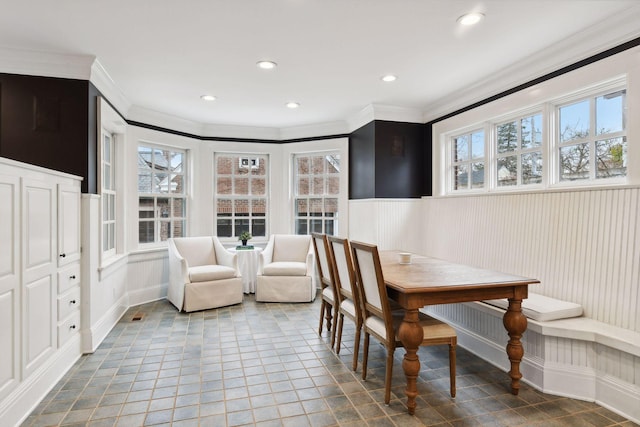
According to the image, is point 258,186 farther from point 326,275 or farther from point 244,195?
point 326,275

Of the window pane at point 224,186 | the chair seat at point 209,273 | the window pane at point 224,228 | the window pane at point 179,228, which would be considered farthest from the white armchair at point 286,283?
the window pane at point 224,186

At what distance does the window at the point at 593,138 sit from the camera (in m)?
2.70

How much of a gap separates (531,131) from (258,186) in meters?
3.91

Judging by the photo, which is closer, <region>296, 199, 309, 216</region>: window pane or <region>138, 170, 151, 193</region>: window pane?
<region>138, 170, 151, 193</region>: window pane

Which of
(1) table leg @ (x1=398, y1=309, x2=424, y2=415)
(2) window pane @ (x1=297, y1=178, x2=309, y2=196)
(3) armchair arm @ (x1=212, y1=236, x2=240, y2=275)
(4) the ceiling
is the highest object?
(4) the ceiling

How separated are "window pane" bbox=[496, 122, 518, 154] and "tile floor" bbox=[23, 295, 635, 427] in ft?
6.62

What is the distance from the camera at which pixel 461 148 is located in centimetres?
440

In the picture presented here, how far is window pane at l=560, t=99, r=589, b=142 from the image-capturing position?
293cm

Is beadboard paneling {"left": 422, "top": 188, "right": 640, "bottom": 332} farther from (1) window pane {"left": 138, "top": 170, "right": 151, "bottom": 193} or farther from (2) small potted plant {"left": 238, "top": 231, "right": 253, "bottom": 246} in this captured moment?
(1) window pane {"left": 138, "top": 170, "right": 151, "bottom": 193}

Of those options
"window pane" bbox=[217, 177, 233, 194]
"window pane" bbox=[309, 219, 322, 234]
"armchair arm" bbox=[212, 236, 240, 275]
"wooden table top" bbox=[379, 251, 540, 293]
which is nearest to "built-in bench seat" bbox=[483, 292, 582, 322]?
"wooden table top" bbox=[379, 251, 540, 293]

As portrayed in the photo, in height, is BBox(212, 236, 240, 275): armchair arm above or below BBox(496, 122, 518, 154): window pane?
below

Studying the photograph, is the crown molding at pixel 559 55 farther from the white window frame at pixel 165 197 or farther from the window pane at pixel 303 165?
the white window frame at pixel 165 197

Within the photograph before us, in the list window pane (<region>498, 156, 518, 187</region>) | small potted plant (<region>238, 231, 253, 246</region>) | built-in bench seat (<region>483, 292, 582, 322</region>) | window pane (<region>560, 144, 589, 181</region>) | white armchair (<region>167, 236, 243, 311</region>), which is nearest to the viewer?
built-in bench seat (<region>483, 292, 582, 322</region>)

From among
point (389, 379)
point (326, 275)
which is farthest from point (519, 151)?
point (389, 379)
